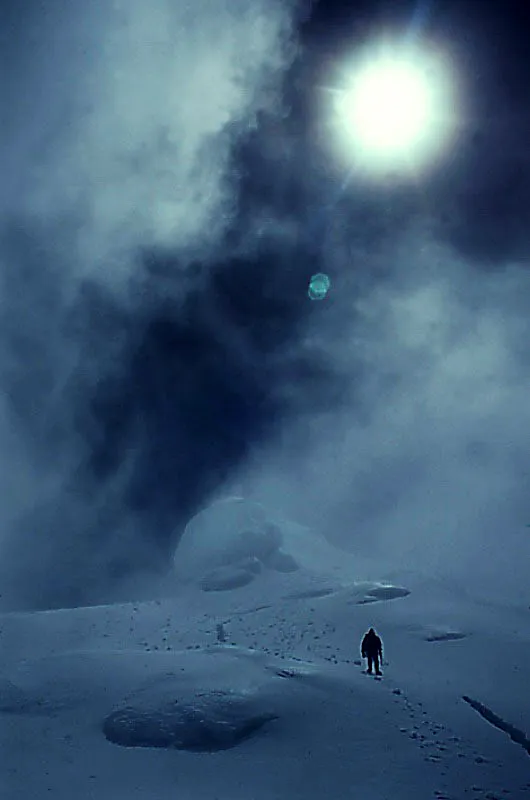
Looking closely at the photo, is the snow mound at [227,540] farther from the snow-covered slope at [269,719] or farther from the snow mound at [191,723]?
the snow mound at [191,723]

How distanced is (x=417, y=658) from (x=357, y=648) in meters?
3.45

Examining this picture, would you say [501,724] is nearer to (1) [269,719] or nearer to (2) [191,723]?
(1) [269,719]

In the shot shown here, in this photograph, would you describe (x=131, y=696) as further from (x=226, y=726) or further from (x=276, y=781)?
(x=276, y=781)

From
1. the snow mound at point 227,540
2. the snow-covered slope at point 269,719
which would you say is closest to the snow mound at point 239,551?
the snow mound at point 227,540

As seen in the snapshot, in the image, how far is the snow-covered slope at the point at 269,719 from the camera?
1390 cm

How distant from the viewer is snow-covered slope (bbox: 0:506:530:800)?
45.6 ft

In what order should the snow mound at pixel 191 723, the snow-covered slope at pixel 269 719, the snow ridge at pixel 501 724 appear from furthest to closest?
the snow ridge at pixel 501 724 < the snow mound at pixel 191 723 < the snow-covered slope at pixel 269 719

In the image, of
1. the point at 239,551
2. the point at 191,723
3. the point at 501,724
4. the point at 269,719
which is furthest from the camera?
the point at 239,551

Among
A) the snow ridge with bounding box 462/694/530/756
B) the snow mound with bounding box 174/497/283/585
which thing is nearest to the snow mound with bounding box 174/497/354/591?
the snow mound with bounding box 174/497/283/585

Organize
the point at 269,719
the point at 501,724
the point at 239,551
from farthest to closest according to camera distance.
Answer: the point at 239,551 → the point at 501,724 → the point at 269,719

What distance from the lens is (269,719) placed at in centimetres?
1692

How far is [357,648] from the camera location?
93.9 ft

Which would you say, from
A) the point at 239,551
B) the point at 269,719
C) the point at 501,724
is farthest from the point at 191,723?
the point at 239,551

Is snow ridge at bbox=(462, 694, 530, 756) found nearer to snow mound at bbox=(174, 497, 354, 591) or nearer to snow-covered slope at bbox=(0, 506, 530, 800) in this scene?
snow-covered slope at bbox=(0, 506, 530, 800)
